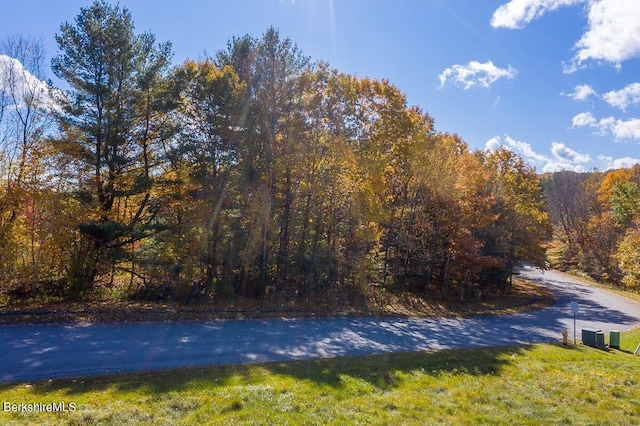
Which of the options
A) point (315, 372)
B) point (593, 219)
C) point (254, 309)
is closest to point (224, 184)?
point (254, 309)

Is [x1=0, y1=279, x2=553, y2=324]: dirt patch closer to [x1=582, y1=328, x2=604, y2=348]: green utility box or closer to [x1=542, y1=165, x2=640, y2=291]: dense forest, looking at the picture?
[x1=582, y1=328, x2=604, y2=348]: green utility box

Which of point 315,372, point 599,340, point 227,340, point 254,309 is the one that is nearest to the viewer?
point 315,372

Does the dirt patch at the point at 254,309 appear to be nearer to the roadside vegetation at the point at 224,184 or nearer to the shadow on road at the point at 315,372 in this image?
the roadside vegetation at the point at 224,184

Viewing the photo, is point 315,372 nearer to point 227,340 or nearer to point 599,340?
point 227,340

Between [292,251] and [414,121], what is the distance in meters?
9.90

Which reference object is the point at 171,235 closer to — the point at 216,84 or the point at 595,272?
the point at 216,84

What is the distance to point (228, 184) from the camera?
17375mm

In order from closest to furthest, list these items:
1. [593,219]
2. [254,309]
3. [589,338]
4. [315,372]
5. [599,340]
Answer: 1. [315,372]
2. [599,340]
3. [589,338]
4. [254,309]
5. [593,219]

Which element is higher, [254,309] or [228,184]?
[228,184]

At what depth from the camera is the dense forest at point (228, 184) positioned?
14664 mm

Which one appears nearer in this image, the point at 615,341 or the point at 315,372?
the point at 315,372

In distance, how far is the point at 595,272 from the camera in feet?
140

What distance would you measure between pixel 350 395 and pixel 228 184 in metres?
12.2

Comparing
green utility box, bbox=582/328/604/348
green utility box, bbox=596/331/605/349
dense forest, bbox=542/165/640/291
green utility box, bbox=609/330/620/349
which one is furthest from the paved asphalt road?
dense forest, bbox=542/165/640/291
